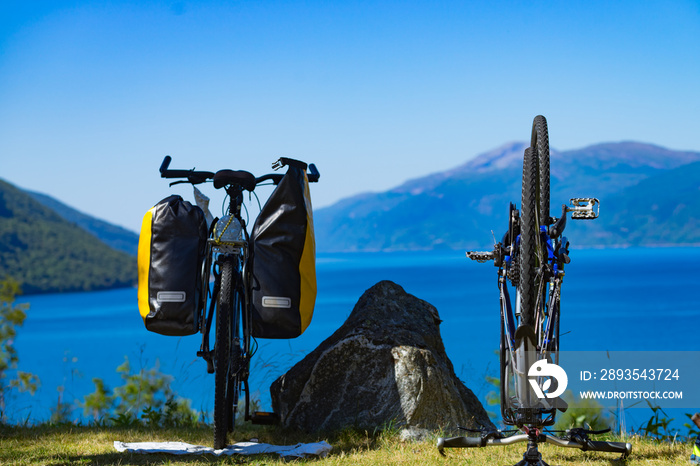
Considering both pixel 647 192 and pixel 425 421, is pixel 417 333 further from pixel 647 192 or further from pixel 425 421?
pixel 647 192

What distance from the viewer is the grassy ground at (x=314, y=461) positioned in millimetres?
4121

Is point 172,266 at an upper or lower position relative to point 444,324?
upper

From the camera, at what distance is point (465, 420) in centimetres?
498

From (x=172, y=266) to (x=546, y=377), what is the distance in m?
2.40

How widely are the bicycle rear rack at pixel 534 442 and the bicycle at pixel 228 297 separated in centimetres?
134

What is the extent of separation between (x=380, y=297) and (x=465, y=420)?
1.12 metres

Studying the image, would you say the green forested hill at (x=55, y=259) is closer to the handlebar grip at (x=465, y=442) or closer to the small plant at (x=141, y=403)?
the small plant at (x=141, y=403)

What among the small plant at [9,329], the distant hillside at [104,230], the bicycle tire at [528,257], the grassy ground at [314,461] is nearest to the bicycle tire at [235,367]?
the grassy ground at [314,461]

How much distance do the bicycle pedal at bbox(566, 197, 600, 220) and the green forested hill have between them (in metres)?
99.9

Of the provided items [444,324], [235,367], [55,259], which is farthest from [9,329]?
[55,259]

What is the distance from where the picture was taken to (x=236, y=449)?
4406 millimetres

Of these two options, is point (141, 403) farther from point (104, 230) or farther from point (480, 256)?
point (104, 230)

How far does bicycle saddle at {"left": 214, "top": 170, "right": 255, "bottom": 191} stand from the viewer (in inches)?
182

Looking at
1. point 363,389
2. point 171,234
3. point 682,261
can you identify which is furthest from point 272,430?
point 682,261
